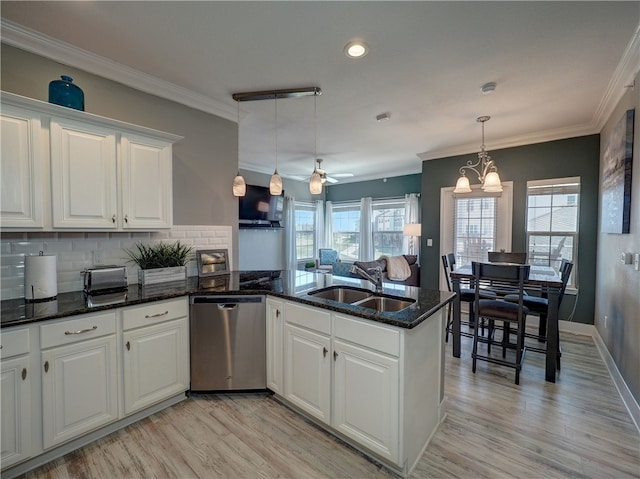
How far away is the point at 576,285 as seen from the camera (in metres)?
3.91

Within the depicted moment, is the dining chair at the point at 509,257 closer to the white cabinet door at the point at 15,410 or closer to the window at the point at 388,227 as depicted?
the window at the point at 388,227

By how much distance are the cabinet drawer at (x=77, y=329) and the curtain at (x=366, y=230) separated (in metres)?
5.84

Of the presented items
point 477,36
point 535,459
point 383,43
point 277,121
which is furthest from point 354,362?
point 277,121

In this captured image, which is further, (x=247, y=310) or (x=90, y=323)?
(x=247, y=310)

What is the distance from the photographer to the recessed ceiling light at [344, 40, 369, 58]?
6.79 feet

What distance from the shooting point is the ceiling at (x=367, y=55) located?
70.8 inches

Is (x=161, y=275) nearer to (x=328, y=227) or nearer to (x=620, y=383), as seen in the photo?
(x=620, y=383)

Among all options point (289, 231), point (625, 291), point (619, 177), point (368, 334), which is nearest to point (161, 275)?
point (368, 334)

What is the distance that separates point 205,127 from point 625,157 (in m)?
3.89

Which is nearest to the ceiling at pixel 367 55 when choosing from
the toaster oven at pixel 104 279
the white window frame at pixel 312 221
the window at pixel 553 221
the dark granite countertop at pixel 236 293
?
the window at pixel 553 221

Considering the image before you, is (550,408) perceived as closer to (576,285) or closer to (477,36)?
(576,285)

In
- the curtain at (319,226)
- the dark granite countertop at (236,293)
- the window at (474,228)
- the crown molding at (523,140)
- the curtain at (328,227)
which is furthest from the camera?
the curtain at (328,227)

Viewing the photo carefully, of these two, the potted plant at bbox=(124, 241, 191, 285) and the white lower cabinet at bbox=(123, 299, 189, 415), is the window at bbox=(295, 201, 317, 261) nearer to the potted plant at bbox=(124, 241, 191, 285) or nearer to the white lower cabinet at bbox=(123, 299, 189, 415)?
the potted plant at bbox=(124, 241, 191, 285)

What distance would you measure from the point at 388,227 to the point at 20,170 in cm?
630
